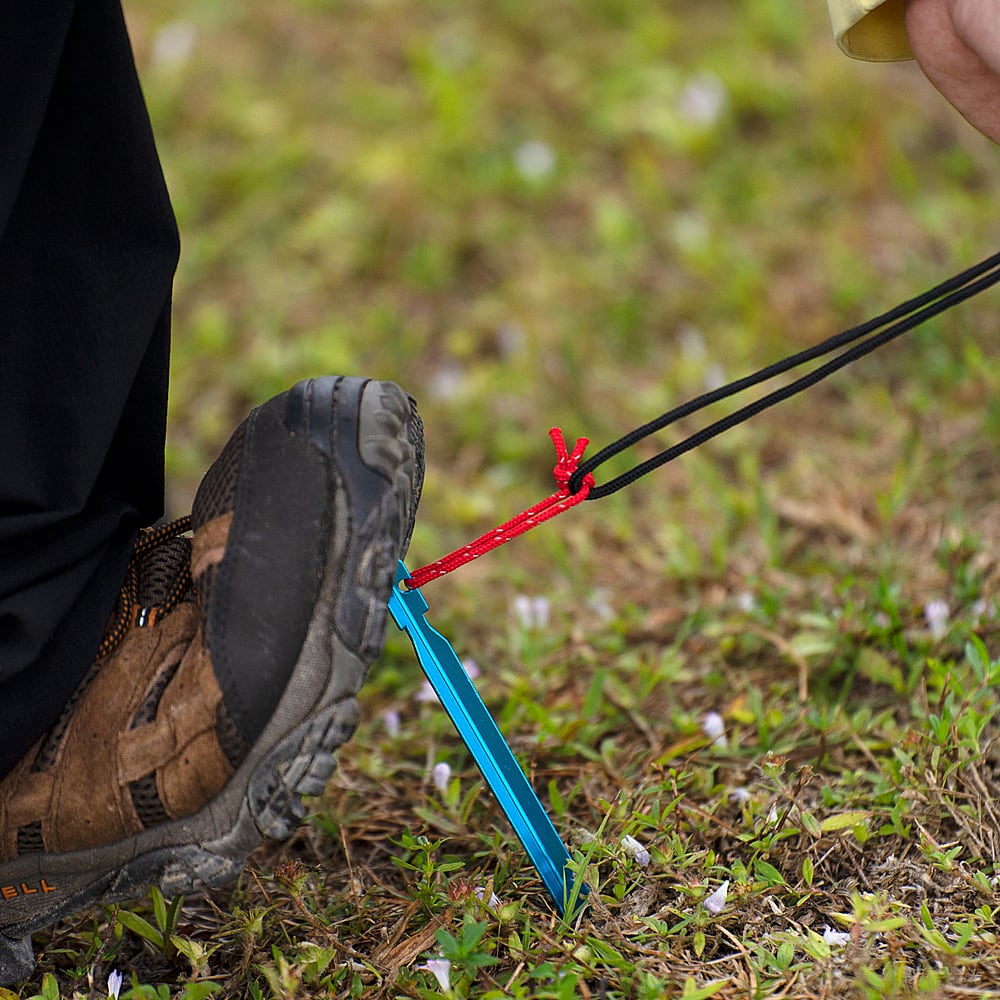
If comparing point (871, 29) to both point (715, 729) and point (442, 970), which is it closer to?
point (715, 729)

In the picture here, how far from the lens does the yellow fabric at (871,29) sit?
135 cm

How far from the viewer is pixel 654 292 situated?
292 centimetres

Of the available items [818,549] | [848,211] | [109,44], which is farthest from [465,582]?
[848,211]

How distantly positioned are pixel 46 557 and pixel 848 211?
8.14 ft

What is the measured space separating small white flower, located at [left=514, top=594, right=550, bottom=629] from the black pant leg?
79cm

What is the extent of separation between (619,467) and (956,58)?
1.23 metres

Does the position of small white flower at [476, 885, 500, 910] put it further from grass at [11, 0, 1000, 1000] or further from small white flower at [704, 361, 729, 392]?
small white flower at [704, 361, 729, 392]

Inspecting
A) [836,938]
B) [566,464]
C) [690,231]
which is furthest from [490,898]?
[690,231]

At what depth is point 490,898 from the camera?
4.22 feet

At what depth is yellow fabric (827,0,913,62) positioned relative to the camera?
135cm

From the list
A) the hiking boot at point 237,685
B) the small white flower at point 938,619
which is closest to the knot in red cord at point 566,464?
the hiking boot at point 237,685

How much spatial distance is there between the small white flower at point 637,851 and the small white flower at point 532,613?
621 mm

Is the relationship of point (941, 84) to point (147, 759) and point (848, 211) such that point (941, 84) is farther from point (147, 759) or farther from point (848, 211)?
point (848, 211)

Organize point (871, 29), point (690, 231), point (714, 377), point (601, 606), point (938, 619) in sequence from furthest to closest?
point (690, 231)
point (714, 377)
point (601, 606)
point (938, 619)
point (871, 29)
